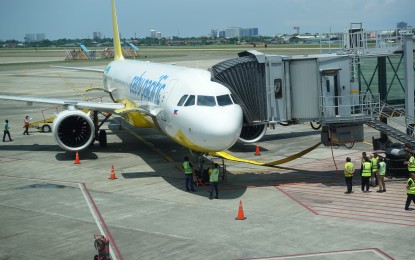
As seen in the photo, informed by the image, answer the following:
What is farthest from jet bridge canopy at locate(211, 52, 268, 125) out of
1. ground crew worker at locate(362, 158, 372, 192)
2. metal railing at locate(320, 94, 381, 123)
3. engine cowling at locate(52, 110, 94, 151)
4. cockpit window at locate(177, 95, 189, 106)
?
engine cowling at locate(52, 110, 94, 151)

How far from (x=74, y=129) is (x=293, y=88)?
1250cm

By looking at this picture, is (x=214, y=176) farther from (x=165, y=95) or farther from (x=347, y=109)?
(x=347, y=109)

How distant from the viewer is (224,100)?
24.3m

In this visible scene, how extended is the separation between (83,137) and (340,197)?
15.3 metres

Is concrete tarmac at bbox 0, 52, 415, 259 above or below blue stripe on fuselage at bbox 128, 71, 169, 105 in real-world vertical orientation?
below

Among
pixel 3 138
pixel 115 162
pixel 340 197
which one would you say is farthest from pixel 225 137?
→ pixel 3 138

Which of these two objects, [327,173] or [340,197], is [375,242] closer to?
[340,197]

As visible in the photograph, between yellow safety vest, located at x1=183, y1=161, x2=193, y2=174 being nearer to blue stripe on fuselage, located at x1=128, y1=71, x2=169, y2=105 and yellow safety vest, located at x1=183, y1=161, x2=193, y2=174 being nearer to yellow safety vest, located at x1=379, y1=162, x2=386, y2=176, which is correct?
blue stripe on fuselage, located at x1=128, y1=71, x2=169, y2=105

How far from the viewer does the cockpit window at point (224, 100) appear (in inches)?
952

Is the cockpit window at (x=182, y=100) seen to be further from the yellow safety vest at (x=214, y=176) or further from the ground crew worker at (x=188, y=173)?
the yellow safety vest at (x=214, y=176)

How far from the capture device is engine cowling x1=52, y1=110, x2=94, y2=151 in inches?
1278

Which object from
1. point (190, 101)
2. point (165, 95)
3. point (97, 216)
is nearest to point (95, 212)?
point (97, 216)

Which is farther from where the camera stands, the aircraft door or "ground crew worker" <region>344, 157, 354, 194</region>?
the aircraft door

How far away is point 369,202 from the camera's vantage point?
22.5m
